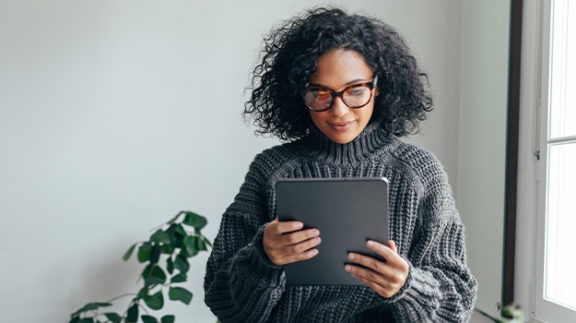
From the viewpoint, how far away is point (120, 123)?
237cm

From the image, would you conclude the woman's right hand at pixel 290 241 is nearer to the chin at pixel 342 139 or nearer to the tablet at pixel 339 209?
the tablet at pixel 339 209

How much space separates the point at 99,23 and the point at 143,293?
936 mm

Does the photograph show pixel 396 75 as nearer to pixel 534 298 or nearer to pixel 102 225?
pixel 534 298

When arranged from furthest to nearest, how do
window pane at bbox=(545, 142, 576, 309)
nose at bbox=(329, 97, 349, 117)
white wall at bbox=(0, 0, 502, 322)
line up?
white wall at bbox=(0, 0, 502, 322)
window pane at bbox=(545, 142, 576, 309)
nose at bbox=(329, 97, 349, 117)

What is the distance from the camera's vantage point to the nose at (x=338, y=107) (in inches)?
41.6

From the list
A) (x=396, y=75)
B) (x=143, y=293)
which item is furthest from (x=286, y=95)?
(x=143, y=293)

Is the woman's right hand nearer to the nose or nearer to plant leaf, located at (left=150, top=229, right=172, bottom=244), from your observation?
the nose

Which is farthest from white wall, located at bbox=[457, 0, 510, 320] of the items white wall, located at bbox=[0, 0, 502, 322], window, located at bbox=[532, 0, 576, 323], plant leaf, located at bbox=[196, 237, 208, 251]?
plant leaf, located at bbox=[196, 237, 208, 251]

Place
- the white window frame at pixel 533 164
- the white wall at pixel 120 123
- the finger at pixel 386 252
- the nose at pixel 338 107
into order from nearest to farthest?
1. the finger at pixel 386 252
2. the nose at pixel 338 107
3. the white window frame at pixel 533 164
4. the white wall at pixel 120 123

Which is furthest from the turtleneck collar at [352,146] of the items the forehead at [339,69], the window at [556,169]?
the window at [556,169]

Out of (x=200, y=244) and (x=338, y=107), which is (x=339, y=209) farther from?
(x=200, y=244)

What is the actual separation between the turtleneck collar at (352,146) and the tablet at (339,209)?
0.65 ft

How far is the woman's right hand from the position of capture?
0.96m

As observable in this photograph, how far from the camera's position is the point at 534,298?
6.07 feet
